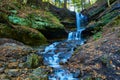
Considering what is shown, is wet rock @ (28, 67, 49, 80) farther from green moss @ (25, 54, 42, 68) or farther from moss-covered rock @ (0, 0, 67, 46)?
moss-covered rock @ (0, 0, 67, 46)

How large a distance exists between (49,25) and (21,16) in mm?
2370

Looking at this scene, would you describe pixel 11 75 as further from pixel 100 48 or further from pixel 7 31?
pixel 7 31

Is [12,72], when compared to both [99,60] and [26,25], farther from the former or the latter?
[26,25]

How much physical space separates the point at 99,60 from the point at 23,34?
696cm

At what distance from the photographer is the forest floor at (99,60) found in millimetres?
7332

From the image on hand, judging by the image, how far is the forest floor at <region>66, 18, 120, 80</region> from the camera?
7.33 meters

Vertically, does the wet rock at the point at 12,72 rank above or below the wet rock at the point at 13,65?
below

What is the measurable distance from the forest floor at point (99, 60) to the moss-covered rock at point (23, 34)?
518cm

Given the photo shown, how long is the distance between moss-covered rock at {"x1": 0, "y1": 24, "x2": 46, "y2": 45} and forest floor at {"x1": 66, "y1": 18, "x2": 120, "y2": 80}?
5.18 meters

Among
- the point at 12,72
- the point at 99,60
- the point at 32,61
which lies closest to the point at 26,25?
the point at 32,61

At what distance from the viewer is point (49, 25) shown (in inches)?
617

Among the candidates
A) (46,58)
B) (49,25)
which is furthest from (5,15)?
(46,58)

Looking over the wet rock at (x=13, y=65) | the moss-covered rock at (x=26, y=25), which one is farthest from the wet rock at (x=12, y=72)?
the moss-covered rock at (x=26, y=25)

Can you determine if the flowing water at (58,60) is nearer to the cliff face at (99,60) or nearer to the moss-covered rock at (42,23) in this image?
the cliff face at (99,60)
